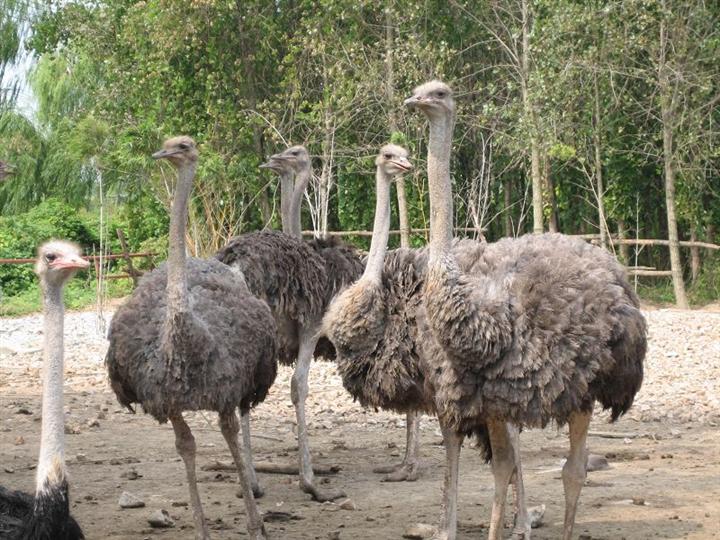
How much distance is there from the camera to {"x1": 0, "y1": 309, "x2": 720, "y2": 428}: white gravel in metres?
9.53

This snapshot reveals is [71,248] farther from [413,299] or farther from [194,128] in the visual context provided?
[194,128]

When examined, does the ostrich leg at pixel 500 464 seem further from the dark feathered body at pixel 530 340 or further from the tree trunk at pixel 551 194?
the tree trunk at pixel 551 194

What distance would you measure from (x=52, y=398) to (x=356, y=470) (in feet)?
11.6

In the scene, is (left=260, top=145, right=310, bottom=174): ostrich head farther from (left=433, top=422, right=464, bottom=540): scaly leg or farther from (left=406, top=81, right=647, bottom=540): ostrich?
(left=433, top=422, right=464, bottom=540): scaly leg

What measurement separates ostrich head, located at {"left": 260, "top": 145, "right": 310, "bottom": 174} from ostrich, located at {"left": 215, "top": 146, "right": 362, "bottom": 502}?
1273mm

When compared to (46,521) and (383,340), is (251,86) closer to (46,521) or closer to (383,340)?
(383,340)

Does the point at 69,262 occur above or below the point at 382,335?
above

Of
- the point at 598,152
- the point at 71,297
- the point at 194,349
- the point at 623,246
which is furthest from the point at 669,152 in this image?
the point at 194,349

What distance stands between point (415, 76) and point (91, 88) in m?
9.40

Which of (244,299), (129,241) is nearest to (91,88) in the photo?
(129,241)

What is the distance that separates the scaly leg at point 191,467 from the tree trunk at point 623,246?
14.8 m

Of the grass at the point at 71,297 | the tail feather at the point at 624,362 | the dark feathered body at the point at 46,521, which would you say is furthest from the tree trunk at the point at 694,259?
the dark feathered body at the point at 46,521

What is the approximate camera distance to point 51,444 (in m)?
Result: 4.43

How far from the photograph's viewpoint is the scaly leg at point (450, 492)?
5805 millimetres
